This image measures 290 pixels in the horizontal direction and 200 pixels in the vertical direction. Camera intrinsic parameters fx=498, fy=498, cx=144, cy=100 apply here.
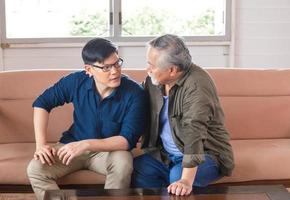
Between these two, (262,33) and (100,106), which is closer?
(100,106)

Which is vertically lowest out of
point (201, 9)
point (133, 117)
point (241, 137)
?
point (241, 137)

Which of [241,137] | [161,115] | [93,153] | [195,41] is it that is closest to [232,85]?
[241,137]

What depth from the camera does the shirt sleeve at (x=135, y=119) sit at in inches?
88.5

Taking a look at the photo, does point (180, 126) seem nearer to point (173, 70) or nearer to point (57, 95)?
point (173, 70)

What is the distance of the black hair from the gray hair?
0.78 ft

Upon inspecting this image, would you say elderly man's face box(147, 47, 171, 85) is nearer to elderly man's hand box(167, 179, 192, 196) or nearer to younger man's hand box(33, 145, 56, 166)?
elderly man's hand box(167, 179, 192, 196)

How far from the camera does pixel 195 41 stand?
448 centimetres

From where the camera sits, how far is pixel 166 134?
2238mm

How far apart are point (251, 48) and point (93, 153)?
257cm

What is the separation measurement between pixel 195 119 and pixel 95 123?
1.80 ft

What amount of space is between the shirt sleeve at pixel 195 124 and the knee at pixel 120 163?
1.04ft

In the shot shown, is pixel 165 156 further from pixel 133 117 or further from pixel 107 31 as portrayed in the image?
pixel 107 31

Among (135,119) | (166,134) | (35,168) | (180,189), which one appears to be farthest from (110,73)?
(180,189)

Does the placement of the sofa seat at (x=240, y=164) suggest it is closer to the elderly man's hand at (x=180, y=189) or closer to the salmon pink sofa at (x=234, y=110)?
the salmon pink sofa at (x=234, y=110)
